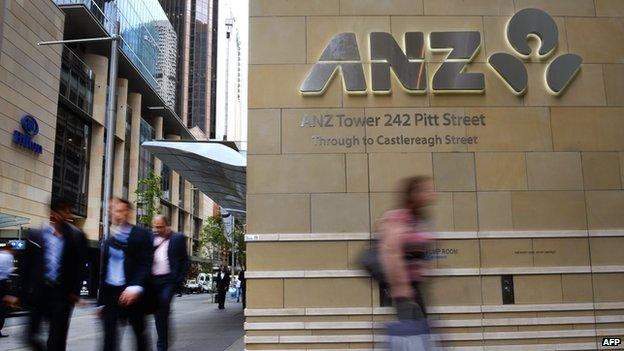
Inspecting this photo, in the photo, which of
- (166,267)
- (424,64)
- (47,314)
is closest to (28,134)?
(424,64)

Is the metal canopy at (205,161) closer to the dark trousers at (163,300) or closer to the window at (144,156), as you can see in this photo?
the dark trousers at (163,300)

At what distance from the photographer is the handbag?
4172 millimetres

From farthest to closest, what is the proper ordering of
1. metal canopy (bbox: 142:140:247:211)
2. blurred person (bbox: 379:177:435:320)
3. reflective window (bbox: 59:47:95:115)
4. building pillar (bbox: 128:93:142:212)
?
building pillar (bbox: 128:93:142:212), reflective window (bbox: 59:47:95:115), metal canopy (bbox: 142:140:247:211), blurred person (bbox: 379:177:435:320)

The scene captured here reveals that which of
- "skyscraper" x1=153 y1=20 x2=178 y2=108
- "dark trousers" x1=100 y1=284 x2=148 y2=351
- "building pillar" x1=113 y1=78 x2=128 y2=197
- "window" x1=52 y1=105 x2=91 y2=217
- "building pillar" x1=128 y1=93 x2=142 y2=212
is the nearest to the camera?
"dark trousers" x1=100 y1=284 x2=148 y2=351

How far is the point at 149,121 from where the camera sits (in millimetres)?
65875

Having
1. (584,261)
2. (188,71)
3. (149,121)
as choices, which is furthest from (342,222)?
(188,71)

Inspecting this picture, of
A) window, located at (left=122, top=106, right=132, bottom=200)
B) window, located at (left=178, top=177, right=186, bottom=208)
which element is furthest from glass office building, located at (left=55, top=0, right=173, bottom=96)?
window, located at (left=178, top=177, right=186, bottom=208)

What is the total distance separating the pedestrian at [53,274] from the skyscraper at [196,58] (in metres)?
131

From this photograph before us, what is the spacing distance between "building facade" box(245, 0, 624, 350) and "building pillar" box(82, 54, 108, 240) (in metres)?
39.5

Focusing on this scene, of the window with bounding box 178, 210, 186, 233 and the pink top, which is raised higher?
the window with bounding box 178, 210, 186, 233

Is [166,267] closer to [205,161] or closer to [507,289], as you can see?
[507,289]

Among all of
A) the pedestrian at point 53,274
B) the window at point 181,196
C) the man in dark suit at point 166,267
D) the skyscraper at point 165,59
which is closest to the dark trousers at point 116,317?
the pedestrian at point 53,274

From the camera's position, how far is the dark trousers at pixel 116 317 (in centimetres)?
598

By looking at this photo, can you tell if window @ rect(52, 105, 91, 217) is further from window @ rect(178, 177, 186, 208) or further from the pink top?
the pink top
